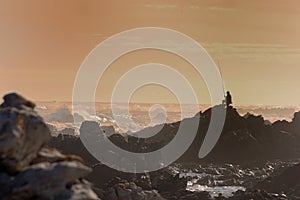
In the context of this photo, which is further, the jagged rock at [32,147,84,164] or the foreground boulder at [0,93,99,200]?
the jagged rock at [32,147,84,164]

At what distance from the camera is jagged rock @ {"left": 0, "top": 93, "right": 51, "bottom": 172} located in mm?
22766

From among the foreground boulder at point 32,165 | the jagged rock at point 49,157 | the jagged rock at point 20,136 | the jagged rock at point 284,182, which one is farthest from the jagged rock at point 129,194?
the jagged rock at point 284,182

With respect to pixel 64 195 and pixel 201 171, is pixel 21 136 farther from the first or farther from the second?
pixel 201 171

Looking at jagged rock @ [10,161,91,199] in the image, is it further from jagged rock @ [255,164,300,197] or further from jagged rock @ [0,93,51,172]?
jagged rock @ [255,164,300,197]

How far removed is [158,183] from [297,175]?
31110 millimetres

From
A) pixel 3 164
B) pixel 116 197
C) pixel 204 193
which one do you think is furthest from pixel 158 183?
pixel 3 164

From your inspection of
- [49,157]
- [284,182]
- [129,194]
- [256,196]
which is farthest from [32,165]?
[284,182]

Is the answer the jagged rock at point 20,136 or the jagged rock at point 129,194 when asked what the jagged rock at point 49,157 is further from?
the jagged rock at point 129,194

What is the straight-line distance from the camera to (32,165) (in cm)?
2319

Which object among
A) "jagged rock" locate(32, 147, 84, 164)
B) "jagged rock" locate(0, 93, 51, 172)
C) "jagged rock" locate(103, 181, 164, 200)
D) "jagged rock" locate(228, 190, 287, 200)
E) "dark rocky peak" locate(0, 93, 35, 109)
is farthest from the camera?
"jagged rock" locate(228, 190, 287, 200)

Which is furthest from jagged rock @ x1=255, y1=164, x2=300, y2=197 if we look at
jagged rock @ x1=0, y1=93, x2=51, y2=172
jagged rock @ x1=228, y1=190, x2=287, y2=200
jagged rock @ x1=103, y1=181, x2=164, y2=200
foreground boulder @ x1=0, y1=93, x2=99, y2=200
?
jagged rock @ x1=0, y1=93, x2=51, y2=172

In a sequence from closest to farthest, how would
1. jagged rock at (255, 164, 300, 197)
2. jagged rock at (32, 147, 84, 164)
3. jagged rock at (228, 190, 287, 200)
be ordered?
1. jagged rock at (32, 147, 84, 164)
2. jagged rock at (228, 190, 287, 200)
3. jagged rock at (255, 164, 300, 197)

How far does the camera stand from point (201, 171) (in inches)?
7032

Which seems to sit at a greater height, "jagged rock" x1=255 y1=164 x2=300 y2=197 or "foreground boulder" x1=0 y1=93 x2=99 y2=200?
"foreground boulder" x1=0 y1=93 x2=99 y2=200
